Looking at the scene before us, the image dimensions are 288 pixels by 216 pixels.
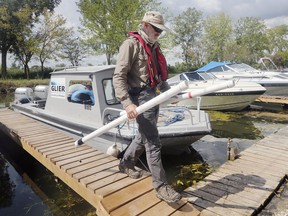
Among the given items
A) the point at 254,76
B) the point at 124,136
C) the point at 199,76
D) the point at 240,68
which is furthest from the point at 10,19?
the point at 124,136

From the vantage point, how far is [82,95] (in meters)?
6.26

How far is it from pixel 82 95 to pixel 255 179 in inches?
158

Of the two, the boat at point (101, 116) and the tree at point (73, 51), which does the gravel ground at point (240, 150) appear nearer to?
the boat at point (101, 116)

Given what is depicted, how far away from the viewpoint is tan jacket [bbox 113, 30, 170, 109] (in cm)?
300

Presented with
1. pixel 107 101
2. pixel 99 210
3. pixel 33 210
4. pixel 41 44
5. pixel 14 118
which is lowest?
pixel 33 210

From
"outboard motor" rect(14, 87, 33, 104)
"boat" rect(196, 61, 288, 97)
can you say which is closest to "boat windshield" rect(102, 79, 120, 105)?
"outboard motor" rect(14, 87, 33, 104)

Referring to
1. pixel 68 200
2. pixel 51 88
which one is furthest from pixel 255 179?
pixel 51 88

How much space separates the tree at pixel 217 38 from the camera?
42.4 metres

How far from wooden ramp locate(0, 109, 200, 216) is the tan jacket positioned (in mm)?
1237

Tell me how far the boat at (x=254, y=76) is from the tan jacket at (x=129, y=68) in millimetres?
10471

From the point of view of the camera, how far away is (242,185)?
14.4 ft

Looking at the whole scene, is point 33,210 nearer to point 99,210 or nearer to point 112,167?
point 112,167

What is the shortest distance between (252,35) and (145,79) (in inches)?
1941

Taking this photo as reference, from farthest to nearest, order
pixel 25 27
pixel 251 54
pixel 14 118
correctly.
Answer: pixel 251 54, pixel 25 27, pixel 14 118
